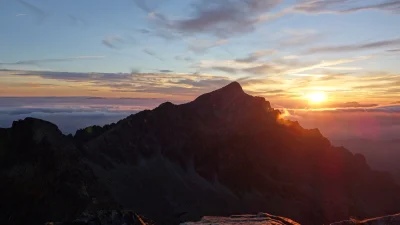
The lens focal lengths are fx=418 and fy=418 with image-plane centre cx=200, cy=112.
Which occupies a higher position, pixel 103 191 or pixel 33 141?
pixel 33 141

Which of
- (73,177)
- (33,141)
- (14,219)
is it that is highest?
(33,141)

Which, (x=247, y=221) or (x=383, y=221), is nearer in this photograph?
(x=383, y=221)

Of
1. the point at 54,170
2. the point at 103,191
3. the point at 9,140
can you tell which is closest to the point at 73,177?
the point at 54,170

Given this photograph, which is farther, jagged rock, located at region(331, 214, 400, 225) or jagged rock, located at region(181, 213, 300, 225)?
jagged rock, located at region(181, 213, 300, 225)

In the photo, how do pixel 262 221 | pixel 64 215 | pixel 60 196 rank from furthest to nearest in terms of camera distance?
pixel 60 196
pixel 64 215
pixel 262 221

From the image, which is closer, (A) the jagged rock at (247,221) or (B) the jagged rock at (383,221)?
(B) the jagged rock at (383,221)

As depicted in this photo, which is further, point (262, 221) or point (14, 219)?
point (14, 219)

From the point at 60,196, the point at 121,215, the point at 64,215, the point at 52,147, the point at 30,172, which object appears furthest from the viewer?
the point at 52,147

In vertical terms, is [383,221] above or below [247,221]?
above

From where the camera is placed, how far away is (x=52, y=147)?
17812cm

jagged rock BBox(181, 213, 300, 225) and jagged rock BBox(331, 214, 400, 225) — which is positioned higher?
jagged rock BBox(331, 214, 400, 225)

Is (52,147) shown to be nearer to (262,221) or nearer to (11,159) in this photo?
(11,159)

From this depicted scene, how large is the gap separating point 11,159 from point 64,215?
45108 millimetres

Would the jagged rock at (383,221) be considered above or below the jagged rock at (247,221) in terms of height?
→ above
